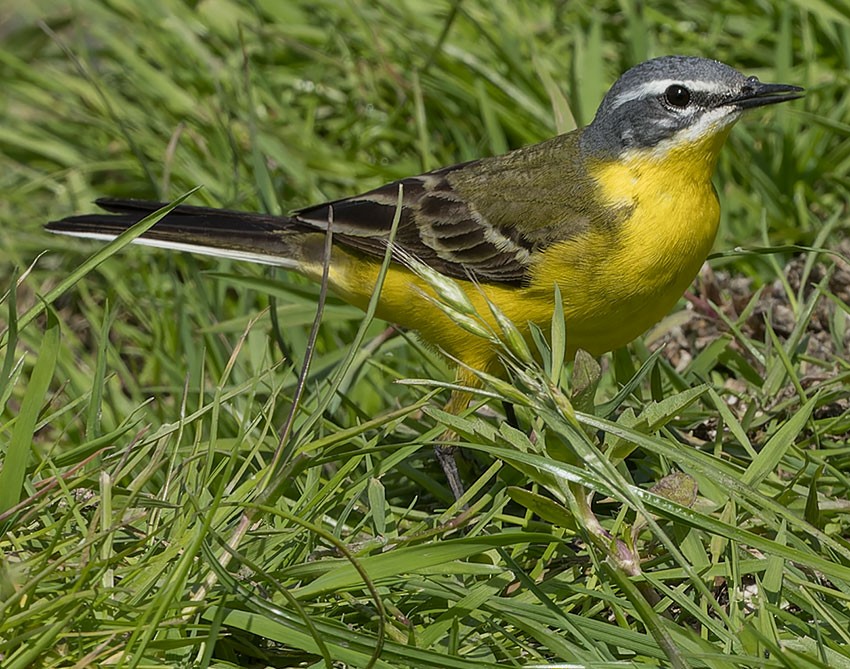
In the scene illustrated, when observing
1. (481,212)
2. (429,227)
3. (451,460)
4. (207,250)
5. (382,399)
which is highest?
(481,212)

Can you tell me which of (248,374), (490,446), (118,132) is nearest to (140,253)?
(118,132)

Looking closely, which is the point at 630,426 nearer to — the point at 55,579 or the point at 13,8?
the point at 55,579

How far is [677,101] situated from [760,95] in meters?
0.32

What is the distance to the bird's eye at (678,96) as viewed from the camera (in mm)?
4672

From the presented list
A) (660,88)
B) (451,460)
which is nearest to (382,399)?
(451,460)

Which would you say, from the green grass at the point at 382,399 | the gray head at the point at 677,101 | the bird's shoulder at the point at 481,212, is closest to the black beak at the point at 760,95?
the gray head at the point at 677,101

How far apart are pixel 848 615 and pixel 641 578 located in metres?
0.66

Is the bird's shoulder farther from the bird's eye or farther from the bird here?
the bird's eye

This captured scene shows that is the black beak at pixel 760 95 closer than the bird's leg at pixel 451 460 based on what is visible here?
No

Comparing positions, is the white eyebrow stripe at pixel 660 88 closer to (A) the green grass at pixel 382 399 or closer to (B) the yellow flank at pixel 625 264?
(B) the yellow flank at pixel 625 264

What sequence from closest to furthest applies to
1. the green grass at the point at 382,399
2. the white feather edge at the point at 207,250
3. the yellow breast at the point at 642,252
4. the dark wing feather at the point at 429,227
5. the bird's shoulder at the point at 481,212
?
1. the green grass at the point at 382,399
2. the yellow breast at the point at 642,252
3. the bird's shoulder at the point at 481,212
4. the dark wing feather at the point at 429,227
5. the white feather edge at the point at 207,250

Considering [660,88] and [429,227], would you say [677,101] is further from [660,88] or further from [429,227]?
[429,227]

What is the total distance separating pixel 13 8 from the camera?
8.94 metres

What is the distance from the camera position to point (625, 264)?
4527 millimetres
